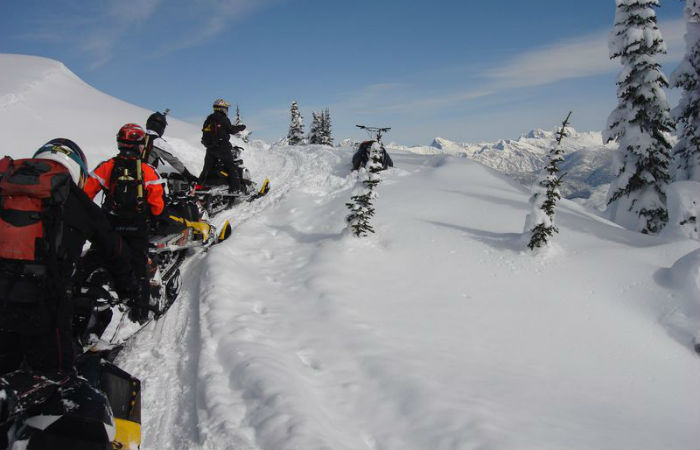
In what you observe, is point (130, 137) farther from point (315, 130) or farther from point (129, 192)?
point (315, 130)

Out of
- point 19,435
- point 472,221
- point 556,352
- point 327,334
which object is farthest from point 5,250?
point 472,221

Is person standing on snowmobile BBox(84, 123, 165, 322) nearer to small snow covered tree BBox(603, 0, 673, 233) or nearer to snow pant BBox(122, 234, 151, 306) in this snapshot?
snow pant BBox(122, 234, 151, 306)

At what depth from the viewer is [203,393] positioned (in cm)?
389

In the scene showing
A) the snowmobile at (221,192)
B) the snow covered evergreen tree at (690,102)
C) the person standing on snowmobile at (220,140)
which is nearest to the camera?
the snowmobile at (221,192)

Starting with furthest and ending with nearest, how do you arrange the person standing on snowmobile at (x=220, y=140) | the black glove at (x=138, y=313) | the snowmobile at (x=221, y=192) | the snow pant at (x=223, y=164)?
the snow pant at (x=223, y=164), the person standing on snowmobile at (x=220, y=140), the snowmobile at (x=221, y=192), the black glove at (x=138, y=313)

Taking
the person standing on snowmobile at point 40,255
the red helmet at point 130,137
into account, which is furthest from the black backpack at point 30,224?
the red helmet at point 130,137

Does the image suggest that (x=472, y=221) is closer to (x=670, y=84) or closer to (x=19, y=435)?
(x=19, y=435)

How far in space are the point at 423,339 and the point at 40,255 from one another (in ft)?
13.2

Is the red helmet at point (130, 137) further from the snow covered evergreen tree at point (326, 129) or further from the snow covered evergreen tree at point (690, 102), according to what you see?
the snow covered evergreen tree at point (326, 129)

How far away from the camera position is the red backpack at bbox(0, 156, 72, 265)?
2.58 meters

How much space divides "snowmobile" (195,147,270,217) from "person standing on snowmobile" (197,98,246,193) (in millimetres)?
116

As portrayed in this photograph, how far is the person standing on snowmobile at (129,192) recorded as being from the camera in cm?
465

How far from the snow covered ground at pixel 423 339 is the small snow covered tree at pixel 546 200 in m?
0.43

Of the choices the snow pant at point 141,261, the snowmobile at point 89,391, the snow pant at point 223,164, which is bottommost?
the snowmobile at point 89,391
